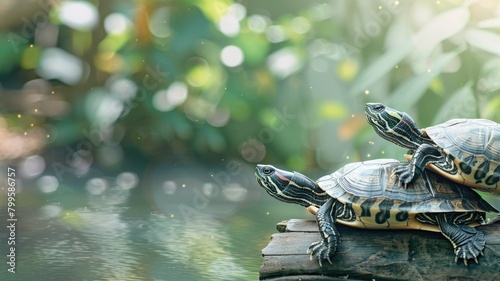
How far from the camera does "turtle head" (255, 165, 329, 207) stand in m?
1.55

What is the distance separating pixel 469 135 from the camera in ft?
4.85

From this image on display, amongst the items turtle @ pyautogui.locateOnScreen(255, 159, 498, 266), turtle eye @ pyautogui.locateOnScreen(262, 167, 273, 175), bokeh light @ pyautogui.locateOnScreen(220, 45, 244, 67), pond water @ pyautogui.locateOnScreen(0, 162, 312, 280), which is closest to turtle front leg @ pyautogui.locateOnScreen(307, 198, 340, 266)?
turtle @ pyautogui.locateOnScreen(255, 159, 498, 266)

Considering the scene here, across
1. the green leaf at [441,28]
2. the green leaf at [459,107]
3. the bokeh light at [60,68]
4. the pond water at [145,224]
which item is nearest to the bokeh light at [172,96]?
the pond water at [145,224]

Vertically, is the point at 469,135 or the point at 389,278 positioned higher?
the point at 469,135

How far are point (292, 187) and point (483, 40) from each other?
76.9 inches

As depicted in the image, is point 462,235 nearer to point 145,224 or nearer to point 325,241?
point 325,241

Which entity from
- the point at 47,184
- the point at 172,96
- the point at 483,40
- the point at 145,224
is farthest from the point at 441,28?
the point at 47,184

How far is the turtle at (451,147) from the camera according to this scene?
4.72 feet

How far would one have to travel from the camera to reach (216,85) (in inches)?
145

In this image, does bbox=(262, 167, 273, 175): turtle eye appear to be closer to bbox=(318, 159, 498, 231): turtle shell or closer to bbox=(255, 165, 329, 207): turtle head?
bbox=(255, 165, 329, 207): turtle head

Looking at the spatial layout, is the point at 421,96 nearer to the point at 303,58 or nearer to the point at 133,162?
the point at 303,58

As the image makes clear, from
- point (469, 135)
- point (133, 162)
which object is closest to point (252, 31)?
point (133, 162)

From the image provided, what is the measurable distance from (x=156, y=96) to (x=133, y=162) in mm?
365

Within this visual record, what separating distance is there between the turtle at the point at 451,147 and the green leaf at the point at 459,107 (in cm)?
159
